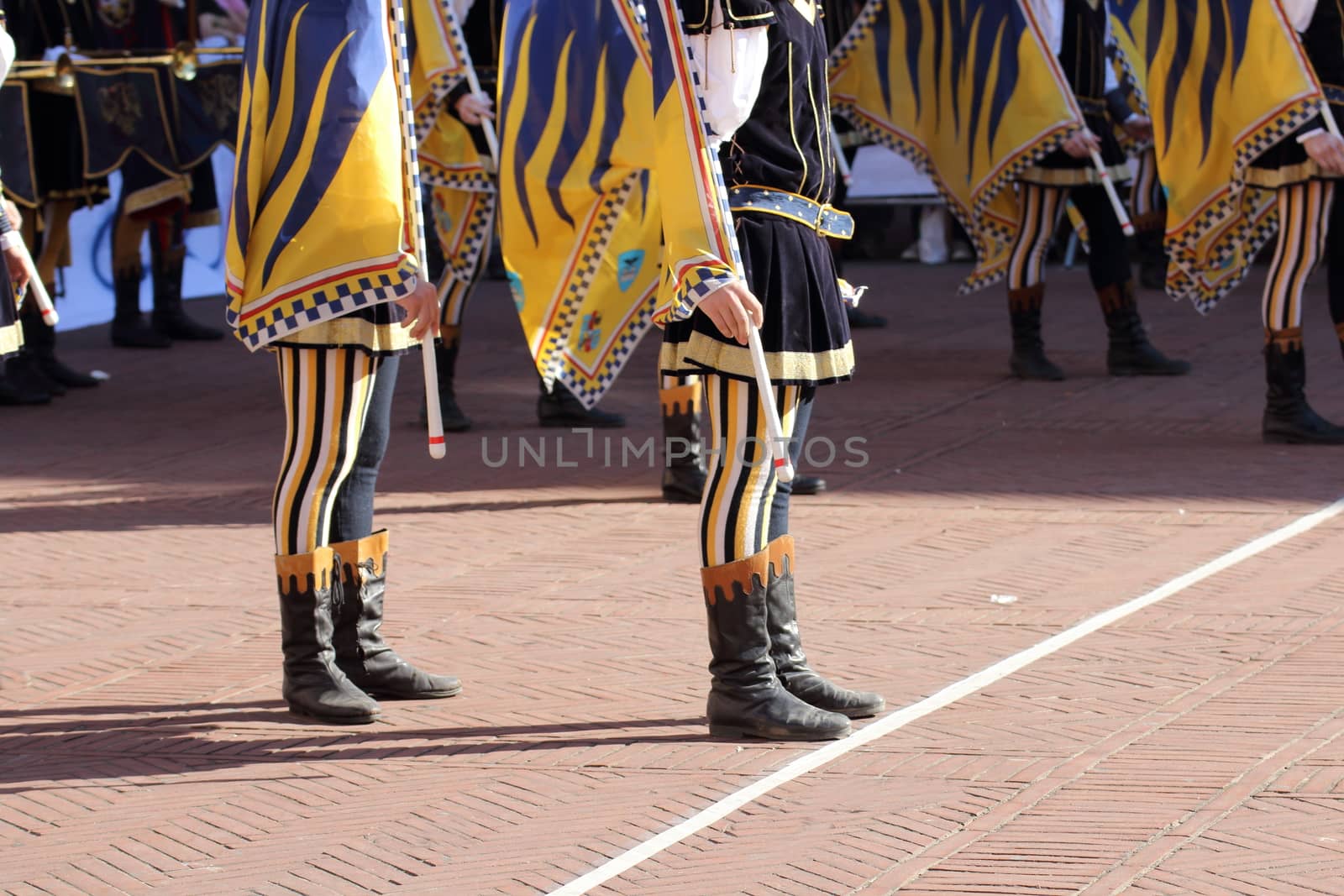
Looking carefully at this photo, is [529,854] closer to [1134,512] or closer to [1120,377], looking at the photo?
[1134,512]

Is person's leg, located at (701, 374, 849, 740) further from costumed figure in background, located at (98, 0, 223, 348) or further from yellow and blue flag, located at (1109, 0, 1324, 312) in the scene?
costumed figure in background, located at (98, 0, 223, 348)

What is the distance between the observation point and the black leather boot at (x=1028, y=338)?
968 centimetres

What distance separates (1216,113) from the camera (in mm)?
7746

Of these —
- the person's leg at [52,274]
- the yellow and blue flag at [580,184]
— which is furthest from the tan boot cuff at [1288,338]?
the person's leg at [52,274]

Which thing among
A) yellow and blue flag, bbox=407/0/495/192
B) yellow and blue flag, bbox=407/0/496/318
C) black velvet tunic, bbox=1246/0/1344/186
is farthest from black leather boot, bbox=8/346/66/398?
black velvet tunic, bbox=1246/0/1344/186

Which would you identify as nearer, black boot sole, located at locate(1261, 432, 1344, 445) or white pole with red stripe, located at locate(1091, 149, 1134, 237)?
black boot sole, located at locate(1261, 432, 1344, 445)

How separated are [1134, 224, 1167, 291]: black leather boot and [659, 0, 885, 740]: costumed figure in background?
29.7 ft

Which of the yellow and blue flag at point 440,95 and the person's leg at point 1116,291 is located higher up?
the yellow and blue flag at point 440,95

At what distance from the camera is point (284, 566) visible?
4.55 m

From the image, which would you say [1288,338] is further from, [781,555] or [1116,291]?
[781,555]

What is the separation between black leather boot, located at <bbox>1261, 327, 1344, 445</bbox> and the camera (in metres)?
7.81

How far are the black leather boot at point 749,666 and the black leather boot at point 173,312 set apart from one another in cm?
819

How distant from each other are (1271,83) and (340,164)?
4345 millimetres

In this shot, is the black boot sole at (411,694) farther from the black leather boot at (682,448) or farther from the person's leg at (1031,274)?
the person's leg at (1031,274)
